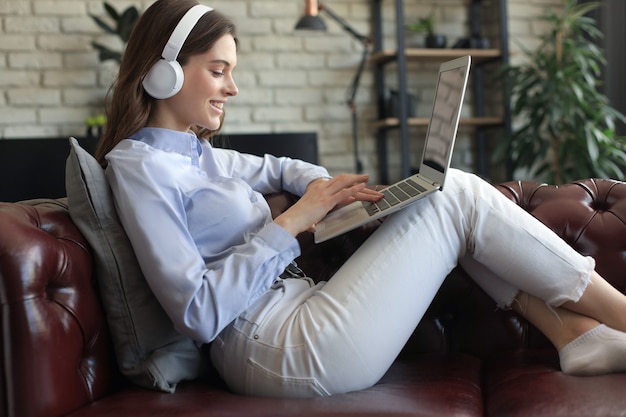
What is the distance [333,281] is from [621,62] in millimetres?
3338

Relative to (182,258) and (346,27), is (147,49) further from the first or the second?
(346,27)

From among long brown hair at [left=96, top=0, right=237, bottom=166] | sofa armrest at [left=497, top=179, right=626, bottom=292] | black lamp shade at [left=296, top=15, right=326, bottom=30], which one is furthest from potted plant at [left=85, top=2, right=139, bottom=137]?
sofa armrest at [left=497, top=179, right=626, bottom=292]

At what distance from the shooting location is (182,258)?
1.46m

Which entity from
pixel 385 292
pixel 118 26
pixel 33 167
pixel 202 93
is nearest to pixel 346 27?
pixel 118 26

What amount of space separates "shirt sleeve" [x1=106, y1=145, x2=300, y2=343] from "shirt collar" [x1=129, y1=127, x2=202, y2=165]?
13 centimetres

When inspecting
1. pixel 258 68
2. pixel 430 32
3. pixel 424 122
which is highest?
pixel 430 32

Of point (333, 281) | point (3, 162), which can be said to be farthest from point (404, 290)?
point (3, 162)

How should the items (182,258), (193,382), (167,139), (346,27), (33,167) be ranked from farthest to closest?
1. (346,27)
2. (33,167)
3. (167,139)
4. (193,382)
5. (182,258)

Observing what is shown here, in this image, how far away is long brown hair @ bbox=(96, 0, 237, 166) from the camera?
66.9 inches

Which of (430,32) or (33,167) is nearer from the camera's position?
(33,167)

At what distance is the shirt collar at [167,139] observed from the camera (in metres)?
1.69

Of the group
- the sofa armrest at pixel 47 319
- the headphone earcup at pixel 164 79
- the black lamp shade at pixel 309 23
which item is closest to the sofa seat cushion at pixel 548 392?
the sofa armrest at pixel 47 319

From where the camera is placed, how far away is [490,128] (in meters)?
4.70

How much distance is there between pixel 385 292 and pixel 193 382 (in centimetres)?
43
